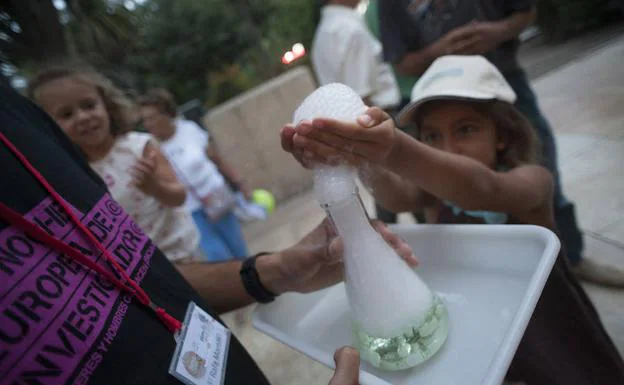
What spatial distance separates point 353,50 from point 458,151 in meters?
1.26

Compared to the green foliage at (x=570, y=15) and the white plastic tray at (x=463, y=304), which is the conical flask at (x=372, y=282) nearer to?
the white plastic tray at (x=463, y=304)

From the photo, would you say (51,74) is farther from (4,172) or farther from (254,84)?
(254,84)

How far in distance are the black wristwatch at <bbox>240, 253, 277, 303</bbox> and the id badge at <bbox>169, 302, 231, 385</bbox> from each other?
0.16 m

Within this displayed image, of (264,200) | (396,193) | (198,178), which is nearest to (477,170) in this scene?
(396,193)

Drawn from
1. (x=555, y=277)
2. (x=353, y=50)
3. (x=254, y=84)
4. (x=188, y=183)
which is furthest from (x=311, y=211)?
(x=254, y=84)

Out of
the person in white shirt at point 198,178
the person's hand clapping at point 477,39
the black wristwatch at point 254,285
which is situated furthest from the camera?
the person in white shirt at point 198,178

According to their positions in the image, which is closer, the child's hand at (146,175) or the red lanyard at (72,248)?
the red lanyard at (72,248)

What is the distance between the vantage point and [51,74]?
177 centimetres

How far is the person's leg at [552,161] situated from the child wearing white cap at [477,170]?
44cm

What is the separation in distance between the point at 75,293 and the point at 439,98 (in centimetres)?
97

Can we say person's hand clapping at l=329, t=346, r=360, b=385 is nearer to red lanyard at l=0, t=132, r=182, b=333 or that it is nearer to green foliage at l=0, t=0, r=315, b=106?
red lanyard at l=0, t=132, r=182, b=333

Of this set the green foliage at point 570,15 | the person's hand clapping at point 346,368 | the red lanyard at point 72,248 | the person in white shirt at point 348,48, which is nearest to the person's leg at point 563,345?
the person's hand clapping at point 346,368

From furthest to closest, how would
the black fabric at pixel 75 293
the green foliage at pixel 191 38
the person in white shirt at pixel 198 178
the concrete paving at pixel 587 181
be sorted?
the green foliage at pixel 191 38
the person in white shirt at pixel 198 178
the concrete paving at pixel 587 181
the black fabric at pixel 75 293

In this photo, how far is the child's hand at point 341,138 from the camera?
0.71m
